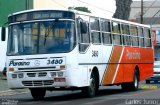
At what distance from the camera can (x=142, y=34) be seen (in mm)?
28594

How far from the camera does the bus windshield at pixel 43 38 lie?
64.7ft

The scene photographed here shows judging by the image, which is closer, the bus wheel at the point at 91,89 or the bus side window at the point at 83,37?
the bus side window at the point at 83,37

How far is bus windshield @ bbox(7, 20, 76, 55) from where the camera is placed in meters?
19.7

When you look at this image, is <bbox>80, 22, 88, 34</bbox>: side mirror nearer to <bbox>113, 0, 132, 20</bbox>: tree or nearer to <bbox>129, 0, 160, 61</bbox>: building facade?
<bbox>113, 0, 132, 20</bbox>: tree

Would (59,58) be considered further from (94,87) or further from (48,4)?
(48,4)

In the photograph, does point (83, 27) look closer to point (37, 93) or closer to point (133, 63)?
point (37, 93)

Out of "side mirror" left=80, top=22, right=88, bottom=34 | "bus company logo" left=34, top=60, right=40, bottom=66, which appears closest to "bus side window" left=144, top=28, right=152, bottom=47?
"side mirror" left=80, top=22, right=88, bottom=34

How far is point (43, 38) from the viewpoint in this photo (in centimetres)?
1994

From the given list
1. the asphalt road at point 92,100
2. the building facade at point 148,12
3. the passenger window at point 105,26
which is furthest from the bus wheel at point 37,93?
the building facade at point 148,12

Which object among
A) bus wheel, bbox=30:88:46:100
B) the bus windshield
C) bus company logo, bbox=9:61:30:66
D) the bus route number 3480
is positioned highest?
the bus windshield

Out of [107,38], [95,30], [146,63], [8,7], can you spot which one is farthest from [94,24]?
[8,7]

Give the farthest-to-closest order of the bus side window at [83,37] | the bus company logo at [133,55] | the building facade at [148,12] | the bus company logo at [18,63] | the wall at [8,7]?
the building facade at [148,12] < the wall at [8,7] < the bus company logo at [133,55] < the bus side window at [83,37] < the bus company logo at [18,63]

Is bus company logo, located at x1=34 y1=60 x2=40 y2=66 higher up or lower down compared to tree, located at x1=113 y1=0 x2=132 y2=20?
lower down

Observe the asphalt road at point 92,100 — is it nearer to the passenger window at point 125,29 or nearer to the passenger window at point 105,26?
the passenger window at point 105,26
